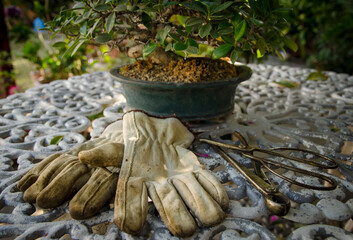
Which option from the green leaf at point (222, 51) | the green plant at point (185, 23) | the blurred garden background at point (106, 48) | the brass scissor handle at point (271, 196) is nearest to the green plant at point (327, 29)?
the blurred garden background at point (106, 48)

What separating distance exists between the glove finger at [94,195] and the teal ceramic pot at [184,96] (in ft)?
1.19

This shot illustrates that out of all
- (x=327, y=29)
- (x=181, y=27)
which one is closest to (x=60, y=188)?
(x=181, y=27)

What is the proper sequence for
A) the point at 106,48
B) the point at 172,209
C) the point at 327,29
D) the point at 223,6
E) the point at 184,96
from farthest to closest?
the point at 327,29, the point at 106,48, the point at 184,96, the point at 223,6, the point at 172,209

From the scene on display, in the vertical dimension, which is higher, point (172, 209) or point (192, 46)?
point (192, 46)

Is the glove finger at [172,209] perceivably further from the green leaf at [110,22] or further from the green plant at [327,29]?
the green plant at [327,29]

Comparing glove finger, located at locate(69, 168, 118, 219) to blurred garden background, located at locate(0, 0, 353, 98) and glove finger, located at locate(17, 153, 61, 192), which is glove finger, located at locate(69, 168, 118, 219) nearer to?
glove finger, located at locate(17, 153, 61, 192)

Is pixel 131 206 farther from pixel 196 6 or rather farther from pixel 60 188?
pixel 196 6

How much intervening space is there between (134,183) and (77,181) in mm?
136

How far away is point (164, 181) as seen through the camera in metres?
0.57

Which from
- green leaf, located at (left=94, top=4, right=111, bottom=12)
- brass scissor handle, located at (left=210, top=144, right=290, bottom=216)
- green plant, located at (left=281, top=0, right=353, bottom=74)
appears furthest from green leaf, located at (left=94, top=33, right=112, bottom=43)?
green plant, located at (left=281, top=0, right=353, bottom=74)

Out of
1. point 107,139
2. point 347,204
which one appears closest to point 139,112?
point 107,139

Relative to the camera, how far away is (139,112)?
0.76 m

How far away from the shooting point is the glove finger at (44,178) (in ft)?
1.77

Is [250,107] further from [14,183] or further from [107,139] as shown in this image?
[14,183]
